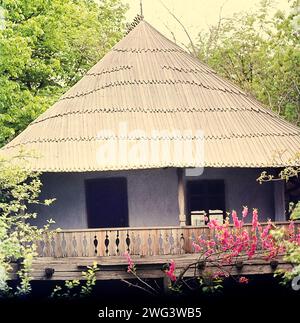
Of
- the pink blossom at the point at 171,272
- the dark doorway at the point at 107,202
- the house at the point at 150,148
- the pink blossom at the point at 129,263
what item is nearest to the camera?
the pink blossom at the point at 171,272

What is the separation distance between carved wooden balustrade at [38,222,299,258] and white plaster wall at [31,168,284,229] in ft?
5.85

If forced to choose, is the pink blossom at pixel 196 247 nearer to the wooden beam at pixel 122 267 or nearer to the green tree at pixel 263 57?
the wooden beam at pixel 122 267

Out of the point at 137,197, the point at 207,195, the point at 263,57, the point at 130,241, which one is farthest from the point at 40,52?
the point at 130,241

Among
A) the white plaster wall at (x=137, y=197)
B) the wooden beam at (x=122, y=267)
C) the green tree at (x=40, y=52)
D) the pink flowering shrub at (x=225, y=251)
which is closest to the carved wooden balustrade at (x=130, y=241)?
the wooden beam at (x=122, y=267)

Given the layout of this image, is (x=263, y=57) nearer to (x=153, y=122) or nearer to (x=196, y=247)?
(x=153, y=122)

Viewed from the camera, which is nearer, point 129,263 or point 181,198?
point 129,263

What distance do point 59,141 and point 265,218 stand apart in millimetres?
4917

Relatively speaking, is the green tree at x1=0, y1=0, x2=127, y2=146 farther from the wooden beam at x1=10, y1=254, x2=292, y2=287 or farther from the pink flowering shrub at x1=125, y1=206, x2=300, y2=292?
the pink flowering shrub at x1=125, y1=206, x2=300, y2=292

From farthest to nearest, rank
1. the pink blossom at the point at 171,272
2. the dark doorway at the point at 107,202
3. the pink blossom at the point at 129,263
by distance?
the dark doorway at the point at 107,202 < the pink blossom at the point at 129,263 < the pink blossom at the point at 171,272

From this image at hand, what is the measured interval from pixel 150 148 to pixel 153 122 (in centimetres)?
88

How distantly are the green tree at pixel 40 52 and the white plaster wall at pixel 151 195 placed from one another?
4.46 metres

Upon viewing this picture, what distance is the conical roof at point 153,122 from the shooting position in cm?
1491

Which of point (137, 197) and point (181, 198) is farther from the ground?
point (137, 197)

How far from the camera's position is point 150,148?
589 inches
